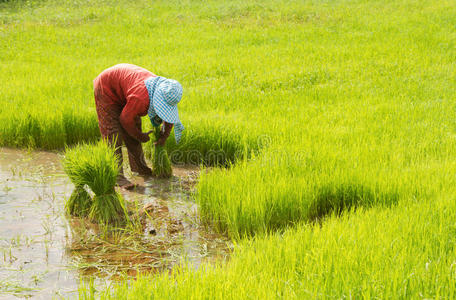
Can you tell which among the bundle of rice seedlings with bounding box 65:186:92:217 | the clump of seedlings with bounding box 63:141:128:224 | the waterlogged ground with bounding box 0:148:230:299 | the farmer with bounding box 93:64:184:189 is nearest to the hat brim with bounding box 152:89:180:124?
the farmer with bounding box 93:64:184:189

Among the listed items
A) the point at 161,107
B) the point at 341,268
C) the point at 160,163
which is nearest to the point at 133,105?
the point at 161,107

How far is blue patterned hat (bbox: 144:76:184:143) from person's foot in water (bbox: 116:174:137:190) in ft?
2.55

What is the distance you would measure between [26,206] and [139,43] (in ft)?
25.1

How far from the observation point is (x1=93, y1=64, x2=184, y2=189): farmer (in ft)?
13.9

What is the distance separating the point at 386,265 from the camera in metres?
2.43

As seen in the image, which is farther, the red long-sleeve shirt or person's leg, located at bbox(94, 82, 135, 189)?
person's leg, located at bbox(94, 82, 135, 189)

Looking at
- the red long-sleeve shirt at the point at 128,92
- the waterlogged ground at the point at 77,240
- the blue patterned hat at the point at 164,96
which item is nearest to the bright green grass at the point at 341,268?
the waterlogged ground at the point at 77,240

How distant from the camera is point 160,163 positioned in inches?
190

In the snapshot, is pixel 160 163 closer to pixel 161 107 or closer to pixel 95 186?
pixel 161 107

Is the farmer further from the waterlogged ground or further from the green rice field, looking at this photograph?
the green rice field

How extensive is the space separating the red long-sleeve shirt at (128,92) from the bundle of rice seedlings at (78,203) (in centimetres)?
74

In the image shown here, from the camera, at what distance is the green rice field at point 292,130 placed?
8.25ft

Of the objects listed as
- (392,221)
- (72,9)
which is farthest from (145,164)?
(72,9)

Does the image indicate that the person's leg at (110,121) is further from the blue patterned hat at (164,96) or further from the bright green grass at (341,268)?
the bright green grass at (341,268)
